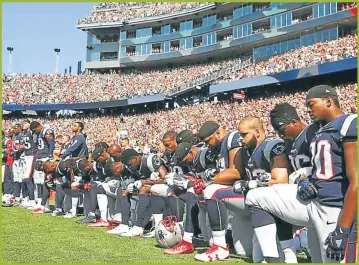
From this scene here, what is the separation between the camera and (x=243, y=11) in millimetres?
43438

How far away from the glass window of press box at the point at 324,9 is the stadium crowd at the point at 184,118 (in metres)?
7.12

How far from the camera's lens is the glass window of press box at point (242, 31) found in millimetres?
42062

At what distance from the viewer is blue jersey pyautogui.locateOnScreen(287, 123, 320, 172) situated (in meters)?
4.30

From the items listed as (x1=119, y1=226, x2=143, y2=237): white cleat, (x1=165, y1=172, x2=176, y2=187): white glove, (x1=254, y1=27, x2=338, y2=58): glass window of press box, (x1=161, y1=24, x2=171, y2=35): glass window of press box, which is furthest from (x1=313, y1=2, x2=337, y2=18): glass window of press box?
(x1=165, y1=172, x2=176, y2=187): white glove

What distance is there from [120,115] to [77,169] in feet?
115

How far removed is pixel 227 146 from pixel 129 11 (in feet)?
178

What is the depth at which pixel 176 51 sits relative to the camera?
163 ft

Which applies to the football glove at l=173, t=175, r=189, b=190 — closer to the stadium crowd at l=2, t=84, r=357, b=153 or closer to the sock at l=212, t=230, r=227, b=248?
the sock at l=212, t=230, r=227, b=248

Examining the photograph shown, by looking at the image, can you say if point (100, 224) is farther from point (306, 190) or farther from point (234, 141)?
point (306, 190)

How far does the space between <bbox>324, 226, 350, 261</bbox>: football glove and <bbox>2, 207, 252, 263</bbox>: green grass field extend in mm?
2462

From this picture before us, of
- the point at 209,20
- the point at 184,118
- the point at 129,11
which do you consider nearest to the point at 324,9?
the point at 184,118

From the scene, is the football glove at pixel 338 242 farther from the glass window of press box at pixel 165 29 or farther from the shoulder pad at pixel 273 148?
the glass window of press box at pixel 165 29

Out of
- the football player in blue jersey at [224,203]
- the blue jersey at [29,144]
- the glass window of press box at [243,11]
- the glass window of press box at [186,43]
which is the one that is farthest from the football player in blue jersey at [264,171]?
the glass window of press box at [186,43]

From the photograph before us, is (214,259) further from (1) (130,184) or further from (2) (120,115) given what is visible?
(2) (120,115)
